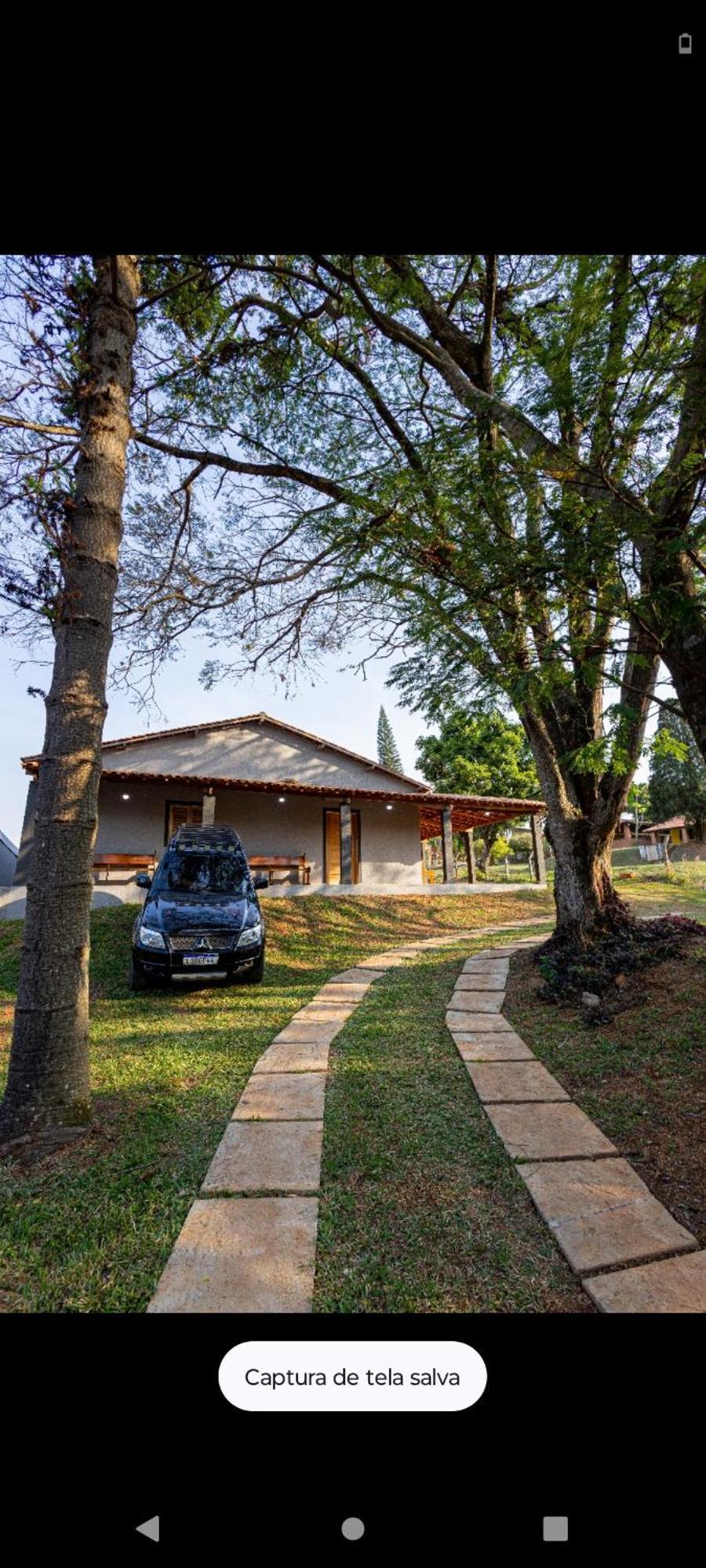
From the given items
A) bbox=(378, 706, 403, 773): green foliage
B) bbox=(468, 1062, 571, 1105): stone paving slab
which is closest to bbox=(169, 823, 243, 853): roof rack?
bbox=(468, 1062, 571, 1105): stone paving slab

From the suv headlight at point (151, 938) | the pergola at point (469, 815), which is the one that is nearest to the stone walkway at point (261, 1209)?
the suv headlight at point (151, 938)

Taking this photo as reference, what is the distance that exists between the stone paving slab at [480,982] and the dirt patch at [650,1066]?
40 centimetres

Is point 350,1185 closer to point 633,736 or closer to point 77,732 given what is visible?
point 77,732

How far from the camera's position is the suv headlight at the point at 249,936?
572 centimetres

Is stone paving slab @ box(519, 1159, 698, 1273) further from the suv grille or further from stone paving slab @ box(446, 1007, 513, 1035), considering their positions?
the suv grille

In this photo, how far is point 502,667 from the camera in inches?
126

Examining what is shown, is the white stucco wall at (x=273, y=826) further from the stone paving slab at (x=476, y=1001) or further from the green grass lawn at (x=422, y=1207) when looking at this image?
the green grass lawn at (x=422, y=1207)

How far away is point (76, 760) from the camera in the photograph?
2871mm

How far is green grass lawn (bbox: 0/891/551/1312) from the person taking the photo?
1.72m

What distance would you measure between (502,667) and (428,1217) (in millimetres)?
2607

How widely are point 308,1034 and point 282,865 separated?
864cm

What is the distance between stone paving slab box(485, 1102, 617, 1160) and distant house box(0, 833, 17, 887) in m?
13.6

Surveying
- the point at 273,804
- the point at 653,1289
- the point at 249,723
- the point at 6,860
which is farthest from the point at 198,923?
the point at 6,860
